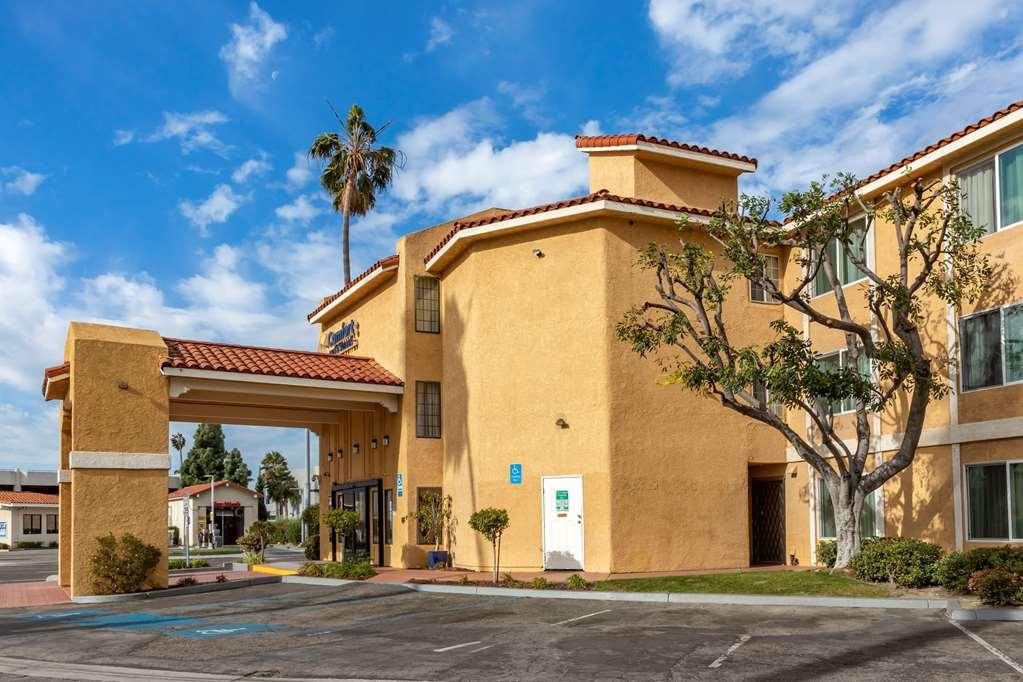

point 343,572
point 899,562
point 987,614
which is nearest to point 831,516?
point 899,562

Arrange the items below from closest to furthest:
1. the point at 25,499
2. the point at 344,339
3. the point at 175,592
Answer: the point at 175,592 → the point at 344,339 → the point at 25,499

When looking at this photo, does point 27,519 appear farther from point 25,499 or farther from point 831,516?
point 831,516

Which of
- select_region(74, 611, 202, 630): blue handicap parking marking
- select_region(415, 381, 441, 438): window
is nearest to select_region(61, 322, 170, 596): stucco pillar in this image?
select_region(74, 611, 202, 630): blue handicap parking marking

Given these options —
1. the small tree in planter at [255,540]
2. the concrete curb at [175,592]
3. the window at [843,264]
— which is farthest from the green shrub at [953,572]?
the small tree in planter at [255,540]

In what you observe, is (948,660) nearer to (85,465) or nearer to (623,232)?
(623,232)

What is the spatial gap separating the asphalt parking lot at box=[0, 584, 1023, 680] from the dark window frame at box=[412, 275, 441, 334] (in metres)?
9.78

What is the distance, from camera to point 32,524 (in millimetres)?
75750

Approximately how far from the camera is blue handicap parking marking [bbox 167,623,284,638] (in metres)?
14.8

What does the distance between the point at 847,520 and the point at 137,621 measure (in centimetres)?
1339

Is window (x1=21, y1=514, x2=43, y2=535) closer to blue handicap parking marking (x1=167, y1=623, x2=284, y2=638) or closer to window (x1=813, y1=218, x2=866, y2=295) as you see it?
blue handicap parking marking (x1=167, y1=623, x2=284, y2=638)

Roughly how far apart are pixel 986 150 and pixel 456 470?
1418 cm

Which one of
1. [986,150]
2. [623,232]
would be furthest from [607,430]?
[986,150]

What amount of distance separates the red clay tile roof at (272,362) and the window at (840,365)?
1097cm

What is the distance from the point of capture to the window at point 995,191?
1839cm
